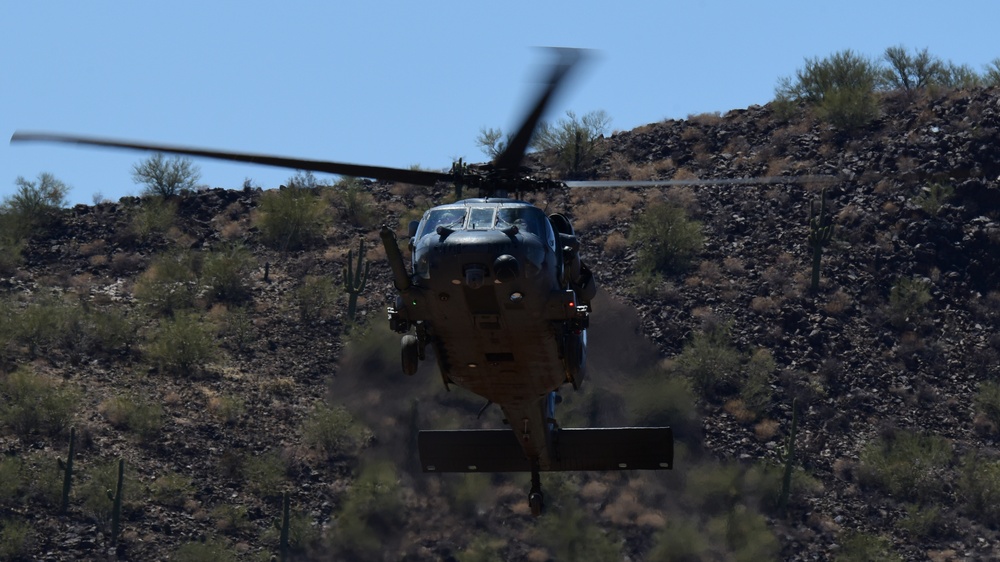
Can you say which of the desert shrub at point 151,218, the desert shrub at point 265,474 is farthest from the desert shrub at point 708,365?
the desert shrub at point 151,218

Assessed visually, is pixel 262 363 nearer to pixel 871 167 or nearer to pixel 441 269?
pixel 871 167

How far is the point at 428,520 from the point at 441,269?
936 inches

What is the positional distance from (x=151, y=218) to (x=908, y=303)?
1092 inches

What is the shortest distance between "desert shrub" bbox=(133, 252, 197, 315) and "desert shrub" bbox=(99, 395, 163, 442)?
21.3 feet

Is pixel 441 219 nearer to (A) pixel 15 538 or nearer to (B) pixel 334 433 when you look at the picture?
(A) pixel 15 538

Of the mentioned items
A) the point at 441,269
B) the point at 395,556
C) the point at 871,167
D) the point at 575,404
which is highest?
the point at 871,167

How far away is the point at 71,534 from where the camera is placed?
40.7m

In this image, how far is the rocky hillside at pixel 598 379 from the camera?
137 ft

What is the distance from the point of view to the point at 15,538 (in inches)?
1577

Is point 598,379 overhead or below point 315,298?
below

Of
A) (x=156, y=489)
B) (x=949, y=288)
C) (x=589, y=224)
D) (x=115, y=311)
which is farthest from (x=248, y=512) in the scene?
(x=949, y=288)

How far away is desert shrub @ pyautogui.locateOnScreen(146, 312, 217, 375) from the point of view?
4875cm

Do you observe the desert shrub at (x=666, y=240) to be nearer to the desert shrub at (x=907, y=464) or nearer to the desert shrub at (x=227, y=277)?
the desert shrub at (x=907, y=464)

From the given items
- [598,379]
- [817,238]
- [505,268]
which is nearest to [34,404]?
[598,379]
